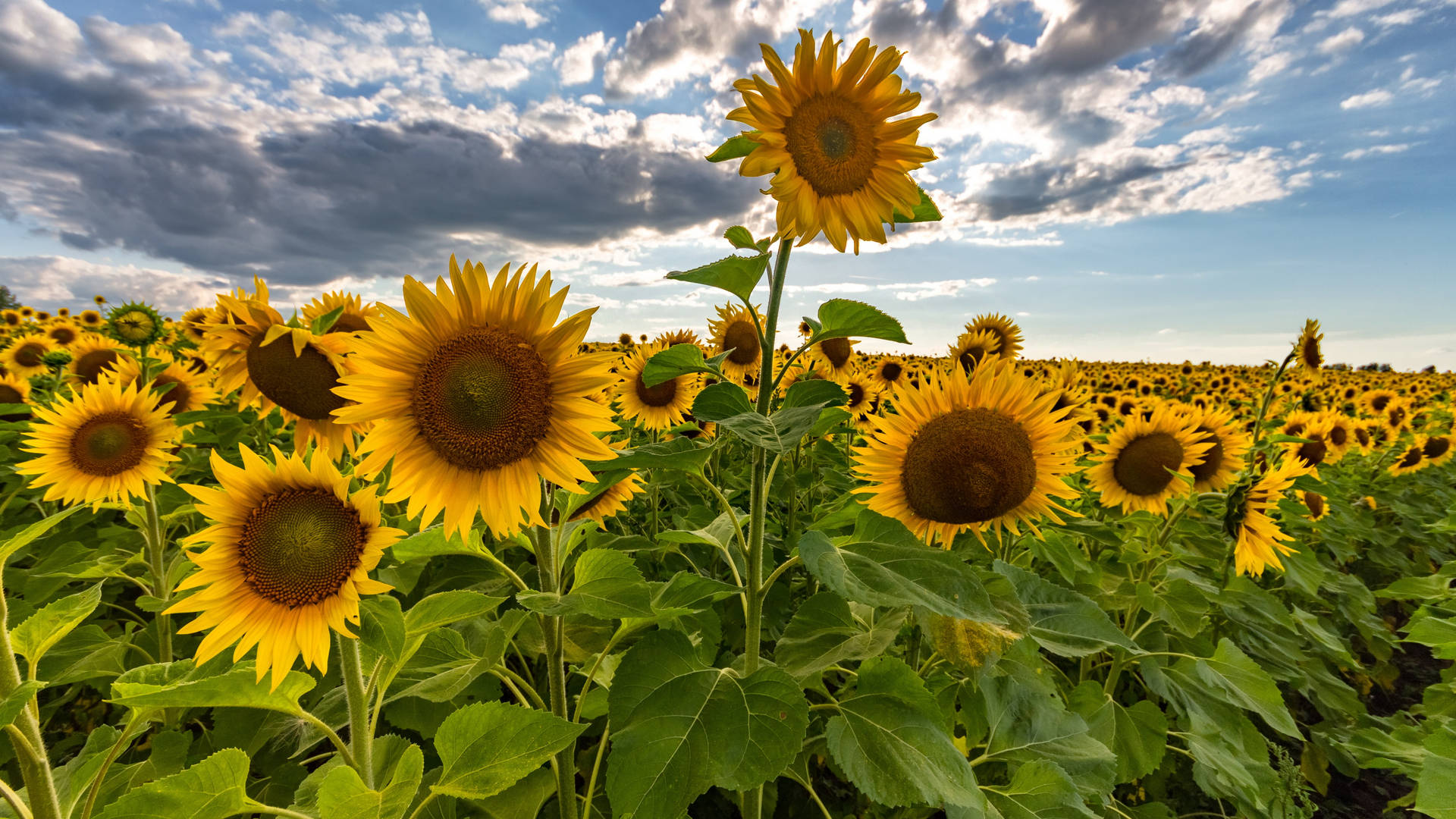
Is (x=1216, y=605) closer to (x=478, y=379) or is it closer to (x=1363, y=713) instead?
(x=1363, y=713)

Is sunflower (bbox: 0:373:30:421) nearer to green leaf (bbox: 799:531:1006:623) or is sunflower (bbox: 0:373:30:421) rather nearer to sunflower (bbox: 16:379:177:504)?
sunflower (bbox: 16:379:177:504)

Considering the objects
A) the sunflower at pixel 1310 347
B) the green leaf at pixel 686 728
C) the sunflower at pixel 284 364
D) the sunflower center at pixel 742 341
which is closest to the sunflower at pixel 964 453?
the green leaf at pixel 686 728

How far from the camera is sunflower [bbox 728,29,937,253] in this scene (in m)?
1.92

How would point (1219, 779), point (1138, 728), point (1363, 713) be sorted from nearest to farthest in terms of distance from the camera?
point (1219, 779), point (1138, 728), point (1363, 713)

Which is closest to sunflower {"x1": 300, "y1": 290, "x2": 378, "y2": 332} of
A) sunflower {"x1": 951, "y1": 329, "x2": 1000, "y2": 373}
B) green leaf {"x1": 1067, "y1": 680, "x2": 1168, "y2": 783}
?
green leaf {"x1": 1067, "y1": 680, "x2": 1168, "y2": 783}

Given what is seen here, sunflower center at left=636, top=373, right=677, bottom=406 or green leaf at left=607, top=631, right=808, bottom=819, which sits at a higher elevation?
sunflower center at left=636, top=373, right=677, bottom=406

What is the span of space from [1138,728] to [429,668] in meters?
2.92

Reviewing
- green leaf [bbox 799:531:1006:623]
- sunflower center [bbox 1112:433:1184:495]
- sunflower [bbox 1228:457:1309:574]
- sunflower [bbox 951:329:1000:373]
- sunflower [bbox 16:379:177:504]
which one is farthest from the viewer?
sunflower [bbox 951:329:1000:373]

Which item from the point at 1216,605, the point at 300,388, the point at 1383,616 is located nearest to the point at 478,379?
the point at 300,388

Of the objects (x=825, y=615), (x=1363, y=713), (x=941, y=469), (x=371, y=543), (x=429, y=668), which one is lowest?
(x=1363, y=713)

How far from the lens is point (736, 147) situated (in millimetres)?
1871

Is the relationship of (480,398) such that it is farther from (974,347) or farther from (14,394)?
(14,394)

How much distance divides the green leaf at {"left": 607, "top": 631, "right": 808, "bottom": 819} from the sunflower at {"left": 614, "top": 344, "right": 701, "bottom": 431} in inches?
138

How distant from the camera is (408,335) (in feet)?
5.57
